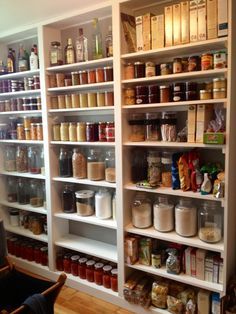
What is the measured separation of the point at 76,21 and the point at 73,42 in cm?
20

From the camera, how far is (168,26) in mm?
1854

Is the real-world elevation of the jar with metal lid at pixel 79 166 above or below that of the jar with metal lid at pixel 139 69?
below

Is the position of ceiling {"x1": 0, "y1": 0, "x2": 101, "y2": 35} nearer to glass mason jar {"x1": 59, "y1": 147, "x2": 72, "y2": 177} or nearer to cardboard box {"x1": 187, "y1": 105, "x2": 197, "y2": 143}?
cardboard box {"x1": 187, "y1": 105, "x2": 197, "y2": 143}

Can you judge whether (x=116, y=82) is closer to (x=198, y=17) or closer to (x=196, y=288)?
(x=198, y=17)

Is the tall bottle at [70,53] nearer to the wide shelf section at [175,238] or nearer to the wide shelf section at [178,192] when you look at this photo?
the wide shelf section at [178,192]

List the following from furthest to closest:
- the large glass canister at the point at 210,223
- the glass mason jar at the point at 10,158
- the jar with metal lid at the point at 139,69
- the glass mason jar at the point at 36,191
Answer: the glass mason jar at the point at 10,158, the glass mason jar at the point at 36,191, the jar with metal lid at the point at 139,69, the large glass canister at the point at 210,223

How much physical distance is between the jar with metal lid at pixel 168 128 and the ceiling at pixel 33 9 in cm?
98

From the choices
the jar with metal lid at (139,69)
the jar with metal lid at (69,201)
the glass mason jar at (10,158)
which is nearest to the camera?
the jar with metal lid at (139,69)

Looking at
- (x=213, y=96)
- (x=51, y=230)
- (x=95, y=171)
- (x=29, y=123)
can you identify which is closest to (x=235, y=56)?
(x=213, y=96)

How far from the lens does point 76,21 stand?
95.0 inches

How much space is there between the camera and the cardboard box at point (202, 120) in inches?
70.9

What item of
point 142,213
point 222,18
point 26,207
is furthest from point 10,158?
point 222,18

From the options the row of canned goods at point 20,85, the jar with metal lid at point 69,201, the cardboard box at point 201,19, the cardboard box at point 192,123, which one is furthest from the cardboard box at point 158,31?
the jar with metal lid at point 69,201

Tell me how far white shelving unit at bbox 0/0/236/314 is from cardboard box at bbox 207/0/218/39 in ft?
0.16
